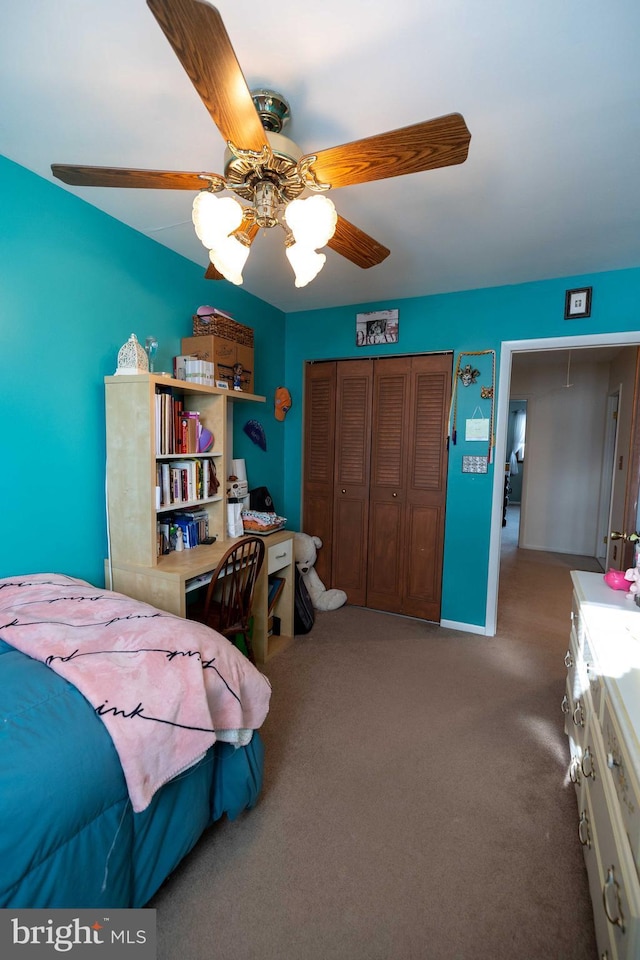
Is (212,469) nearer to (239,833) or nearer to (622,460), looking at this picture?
(239,833)

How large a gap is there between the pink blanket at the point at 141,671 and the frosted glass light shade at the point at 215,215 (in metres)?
1.23

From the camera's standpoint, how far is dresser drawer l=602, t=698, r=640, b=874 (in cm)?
84

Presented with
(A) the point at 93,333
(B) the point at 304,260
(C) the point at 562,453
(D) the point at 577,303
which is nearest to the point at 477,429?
(D) the point at 577,303

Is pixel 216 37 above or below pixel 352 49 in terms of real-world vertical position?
below

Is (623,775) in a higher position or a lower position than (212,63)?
lower

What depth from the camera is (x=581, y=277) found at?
2.69m

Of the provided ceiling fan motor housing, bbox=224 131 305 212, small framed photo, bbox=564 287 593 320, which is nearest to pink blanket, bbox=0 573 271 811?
ceiling fan motor housing, bbox=224 131 305 212

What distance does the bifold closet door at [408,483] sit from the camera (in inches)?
126

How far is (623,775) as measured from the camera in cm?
95

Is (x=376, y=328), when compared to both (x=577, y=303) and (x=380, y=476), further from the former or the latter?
(x=577, y=303)

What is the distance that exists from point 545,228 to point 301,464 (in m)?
2.36

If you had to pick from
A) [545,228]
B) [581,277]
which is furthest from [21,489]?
[581,277]

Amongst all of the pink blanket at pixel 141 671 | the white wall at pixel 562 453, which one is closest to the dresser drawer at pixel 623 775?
the pink blanket at pixel 141 671

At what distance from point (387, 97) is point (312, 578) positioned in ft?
10.1
